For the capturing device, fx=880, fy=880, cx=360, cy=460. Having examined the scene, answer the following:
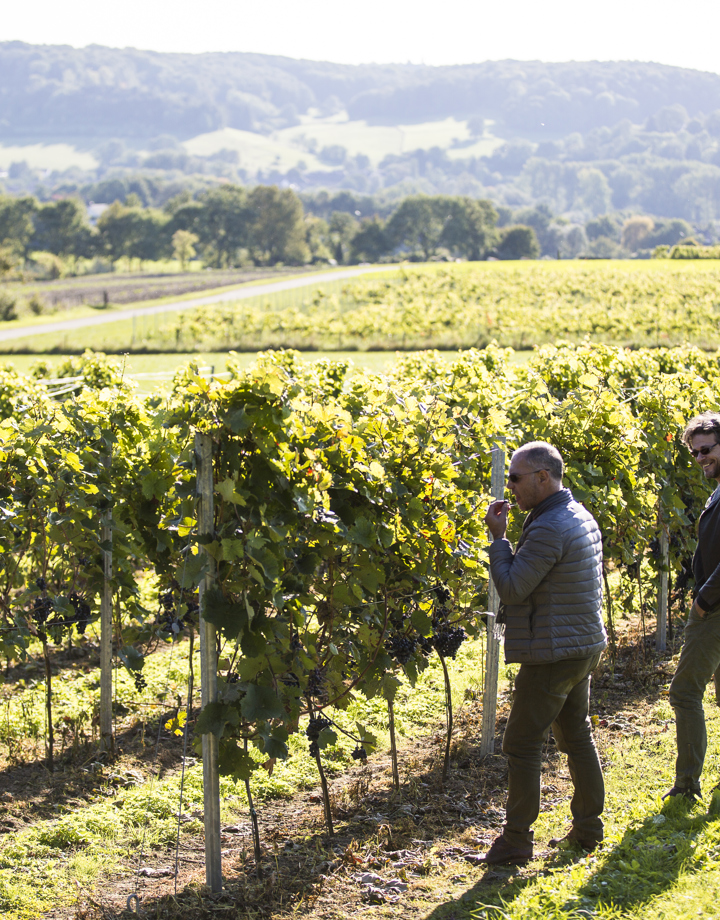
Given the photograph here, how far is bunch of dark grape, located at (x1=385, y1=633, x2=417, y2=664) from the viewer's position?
16.6 ft

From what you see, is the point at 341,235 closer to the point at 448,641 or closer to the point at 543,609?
the point at 448,641

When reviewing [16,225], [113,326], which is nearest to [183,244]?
[16,225]

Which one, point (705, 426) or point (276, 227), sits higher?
point (276, 227)

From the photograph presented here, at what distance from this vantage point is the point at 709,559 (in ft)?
14.9

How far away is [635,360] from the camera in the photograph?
11250mm

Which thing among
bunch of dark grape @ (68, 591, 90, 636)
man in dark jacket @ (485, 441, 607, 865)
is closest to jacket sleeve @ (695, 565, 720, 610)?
man in dark jacket @ (485, 441, 607, 865)

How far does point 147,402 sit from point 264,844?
10.4 ft

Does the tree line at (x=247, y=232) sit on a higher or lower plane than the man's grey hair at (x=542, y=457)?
higher

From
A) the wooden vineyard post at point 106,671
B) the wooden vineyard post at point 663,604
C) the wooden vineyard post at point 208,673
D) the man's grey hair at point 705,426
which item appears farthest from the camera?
the wooden vineyard post at point 663,604

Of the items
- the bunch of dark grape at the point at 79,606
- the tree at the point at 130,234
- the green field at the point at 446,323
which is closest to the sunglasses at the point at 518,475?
the bunch of dark grape at the point at 79,606

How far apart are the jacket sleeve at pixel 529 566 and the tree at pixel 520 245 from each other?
12280 cm

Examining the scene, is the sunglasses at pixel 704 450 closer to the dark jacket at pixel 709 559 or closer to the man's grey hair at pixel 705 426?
the man's grey hair at pixel 705 426

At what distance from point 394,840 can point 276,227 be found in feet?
380

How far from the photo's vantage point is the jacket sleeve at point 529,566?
388 cm
